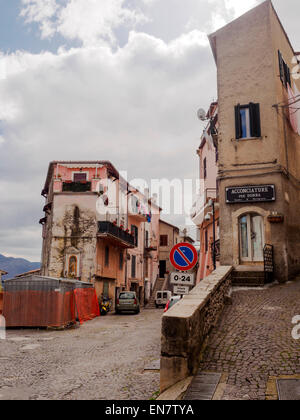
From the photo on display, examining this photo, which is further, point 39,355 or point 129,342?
point 129,342

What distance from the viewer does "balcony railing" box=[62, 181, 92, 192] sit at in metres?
29.7

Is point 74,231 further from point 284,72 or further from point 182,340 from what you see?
point 182,340

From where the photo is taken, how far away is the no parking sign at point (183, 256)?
8750 millimetres

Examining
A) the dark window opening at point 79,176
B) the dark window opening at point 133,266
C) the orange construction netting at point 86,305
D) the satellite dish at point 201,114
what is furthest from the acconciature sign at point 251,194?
the dark window opening at point 133,266

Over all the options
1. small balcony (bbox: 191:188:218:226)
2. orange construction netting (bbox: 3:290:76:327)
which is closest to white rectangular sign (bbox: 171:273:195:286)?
orange construction netting (bbox: 3:290:76:327)

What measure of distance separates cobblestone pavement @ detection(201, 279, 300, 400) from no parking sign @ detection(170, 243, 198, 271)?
1419 millimetres

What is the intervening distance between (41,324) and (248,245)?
931 centimetres

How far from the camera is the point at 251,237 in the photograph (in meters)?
14.6

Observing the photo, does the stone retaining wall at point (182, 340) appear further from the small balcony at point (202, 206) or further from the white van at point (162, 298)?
the white van at point (162, 298)

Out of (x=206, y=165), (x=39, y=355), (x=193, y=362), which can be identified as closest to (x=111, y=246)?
(x=206, y=165)

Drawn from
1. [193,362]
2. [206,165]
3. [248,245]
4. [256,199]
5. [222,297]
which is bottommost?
[193,362]

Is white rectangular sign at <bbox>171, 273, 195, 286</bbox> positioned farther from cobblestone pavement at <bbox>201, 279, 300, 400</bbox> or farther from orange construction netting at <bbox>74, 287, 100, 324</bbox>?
orange construction netting at <bbox>74, 287, 100, 324</bbox>
